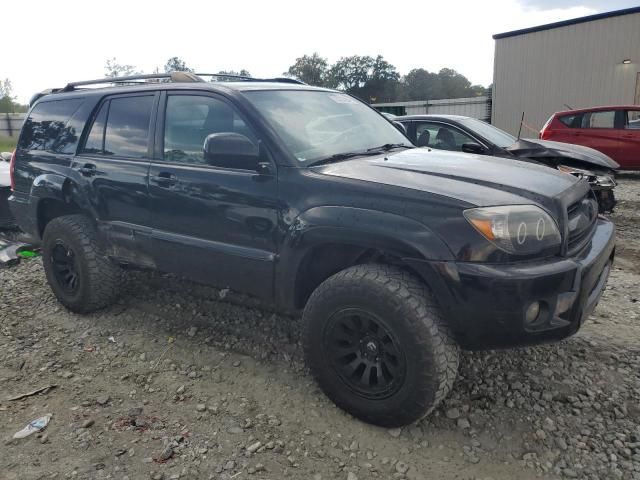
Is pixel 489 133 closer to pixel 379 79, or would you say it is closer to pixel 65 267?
pixel 65 267

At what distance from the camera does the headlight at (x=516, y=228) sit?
2.30m

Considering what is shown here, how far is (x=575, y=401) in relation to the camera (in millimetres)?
2750

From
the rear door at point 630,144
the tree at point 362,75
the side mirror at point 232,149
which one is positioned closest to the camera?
the side mirror at point 232,149

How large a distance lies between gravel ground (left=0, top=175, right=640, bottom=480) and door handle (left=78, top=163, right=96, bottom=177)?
1.18 meters

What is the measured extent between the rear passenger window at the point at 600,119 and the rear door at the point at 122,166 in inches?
405

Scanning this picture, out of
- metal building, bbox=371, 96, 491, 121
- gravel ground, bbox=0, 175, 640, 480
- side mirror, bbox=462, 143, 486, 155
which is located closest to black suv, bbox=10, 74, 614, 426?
gravel ground, bbox=0, 175, 640, 480

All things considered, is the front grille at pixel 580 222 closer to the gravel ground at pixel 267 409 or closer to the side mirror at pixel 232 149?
the gravel ground at pixel 267 409

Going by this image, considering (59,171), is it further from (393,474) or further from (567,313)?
(567,313)

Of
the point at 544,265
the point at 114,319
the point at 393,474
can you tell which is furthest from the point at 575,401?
the point at 114,319

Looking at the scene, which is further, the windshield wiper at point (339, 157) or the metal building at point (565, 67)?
the metal building at point (565, 67)

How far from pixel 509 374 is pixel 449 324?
2.87 feet

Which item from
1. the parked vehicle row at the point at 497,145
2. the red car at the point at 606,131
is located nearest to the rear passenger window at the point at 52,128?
the parked vehicle row at the point at 497,145

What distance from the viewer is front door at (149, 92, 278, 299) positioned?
2.91 metres

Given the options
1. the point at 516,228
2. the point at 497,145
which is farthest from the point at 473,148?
the point at 516,228
